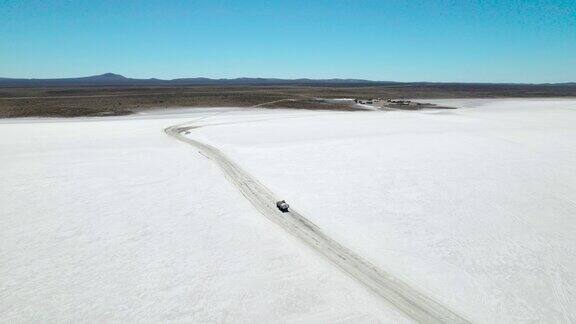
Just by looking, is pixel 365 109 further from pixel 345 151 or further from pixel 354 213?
pixel 354 213

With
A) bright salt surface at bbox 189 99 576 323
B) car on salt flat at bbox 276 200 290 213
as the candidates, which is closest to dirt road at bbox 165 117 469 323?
car on salt flat at bbox 276 200 290 213

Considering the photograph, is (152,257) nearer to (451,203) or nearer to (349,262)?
(349,262)

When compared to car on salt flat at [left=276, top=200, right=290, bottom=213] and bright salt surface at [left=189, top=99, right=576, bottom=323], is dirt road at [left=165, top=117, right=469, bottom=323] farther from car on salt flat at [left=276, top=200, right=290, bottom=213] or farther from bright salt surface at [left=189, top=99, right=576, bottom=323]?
bright salt surface at [left=189, top=99, right=576, bottom=323]

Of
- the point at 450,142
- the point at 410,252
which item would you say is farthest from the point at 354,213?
the point at 450,142

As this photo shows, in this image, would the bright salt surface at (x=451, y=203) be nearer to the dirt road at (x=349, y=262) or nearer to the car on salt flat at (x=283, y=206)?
the dirt road at (x=349, y=262)

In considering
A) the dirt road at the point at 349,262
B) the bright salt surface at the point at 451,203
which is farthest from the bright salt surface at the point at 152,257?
the bright salt surface at the point at 451,203
